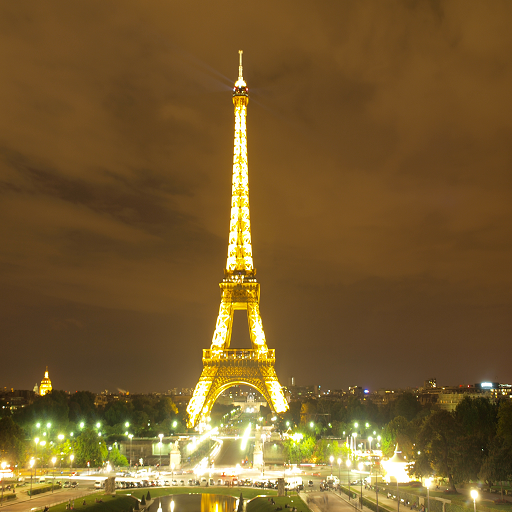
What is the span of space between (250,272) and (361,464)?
103ft

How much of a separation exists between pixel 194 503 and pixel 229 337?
37378mm

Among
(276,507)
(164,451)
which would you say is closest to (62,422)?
(164,451)

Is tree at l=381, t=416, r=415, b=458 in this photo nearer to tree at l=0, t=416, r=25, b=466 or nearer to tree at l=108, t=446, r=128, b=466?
tree at l=108, t=446, r=128, b=466

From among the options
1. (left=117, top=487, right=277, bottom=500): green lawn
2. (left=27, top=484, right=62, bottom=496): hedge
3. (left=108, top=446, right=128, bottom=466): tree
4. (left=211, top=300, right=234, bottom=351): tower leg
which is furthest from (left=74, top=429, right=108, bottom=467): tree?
(left=211, top=300, right=234, bottom=351): tower leg

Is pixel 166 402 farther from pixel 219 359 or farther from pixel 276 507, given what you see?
pixel 276 507

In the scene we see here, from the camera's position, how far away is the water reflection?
1971 inches

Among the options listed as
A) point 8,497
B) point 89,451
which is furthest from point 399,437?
point 8,497

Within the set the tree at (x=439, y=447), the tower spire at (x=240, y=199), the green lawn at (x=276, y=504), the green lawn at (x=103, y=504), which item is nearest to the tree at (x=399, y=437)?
the tree at (x=439, y=447)

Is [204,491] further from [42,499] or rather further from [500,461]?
[500,461]

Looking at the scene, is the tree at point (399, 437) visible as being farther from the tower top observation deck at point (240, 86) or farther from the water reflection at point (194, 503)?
the tower top observation deck at point (240, 86)

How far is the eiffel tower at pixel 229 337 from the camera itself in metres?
84.2

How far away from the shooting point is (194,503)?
53.1 meters

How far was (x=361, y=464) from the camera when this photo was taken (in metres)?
70.2

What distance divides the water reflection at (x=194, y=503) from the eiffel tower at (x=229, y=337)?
24650 mm
